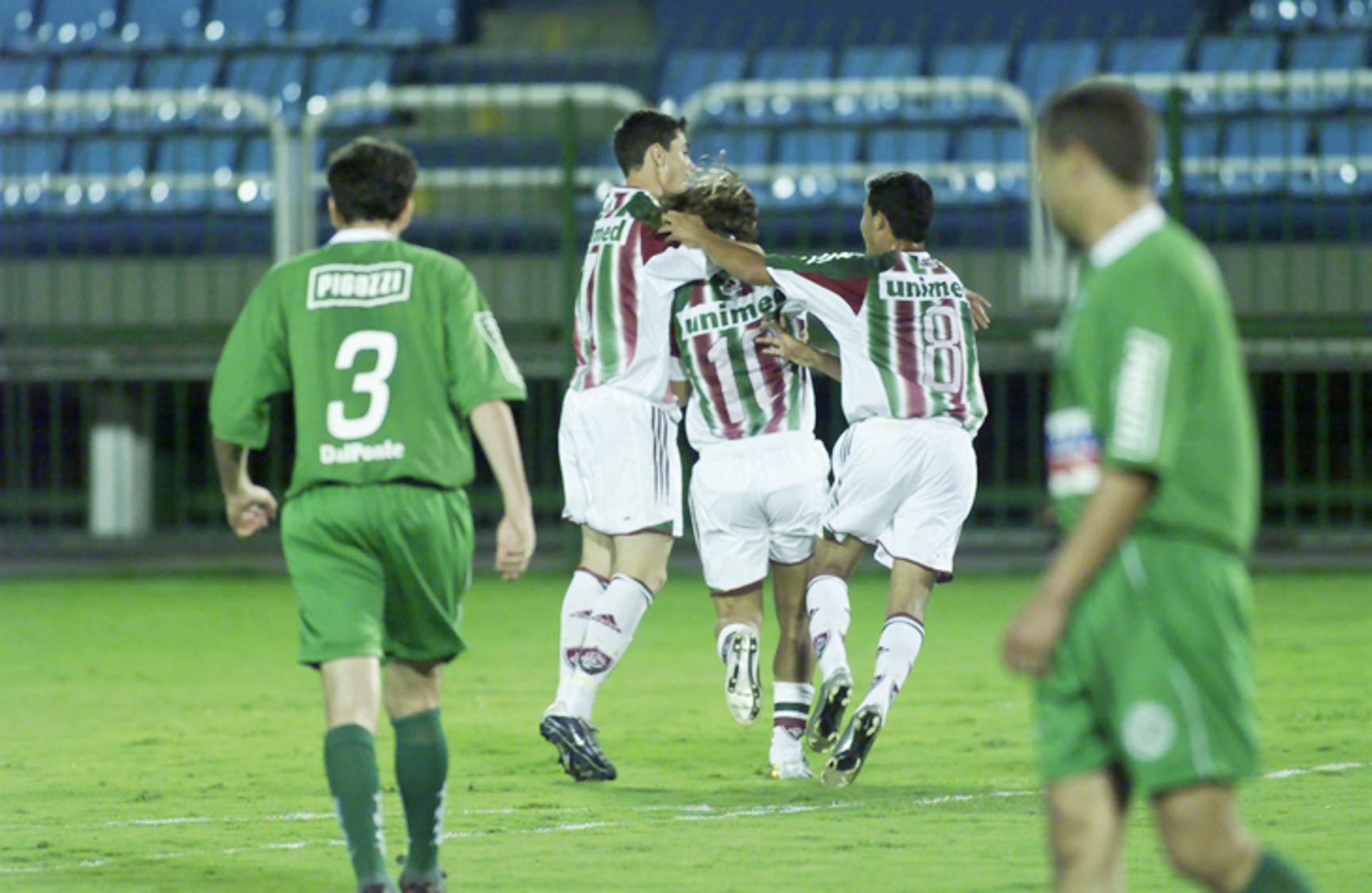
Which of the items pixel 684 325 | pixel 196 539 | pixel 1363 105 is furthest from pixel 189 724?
pixel 1363 105

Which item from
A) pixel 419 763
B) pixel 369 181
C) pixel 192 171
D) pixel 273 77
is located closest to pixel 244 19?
pixel 273 77

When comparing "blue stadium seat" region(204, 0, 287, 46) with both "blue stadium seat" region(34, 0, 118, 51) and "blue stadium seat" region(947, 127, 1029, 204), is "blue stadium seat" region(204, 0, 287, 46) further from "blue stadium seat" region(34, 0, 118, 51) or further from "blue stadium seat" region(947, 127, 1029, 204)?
"blue stadium seat" region(947, 127, 1029, 204)

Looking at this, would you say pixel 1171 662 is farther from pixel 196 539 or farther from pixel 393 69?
pixel 393 69

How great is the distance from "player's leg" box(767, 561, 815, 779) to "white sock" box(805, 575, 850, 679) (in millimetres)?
75

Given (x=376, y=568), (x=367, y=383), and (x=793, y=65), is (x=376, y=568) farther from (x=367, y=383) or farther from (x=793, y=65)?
(x=793, y=65)

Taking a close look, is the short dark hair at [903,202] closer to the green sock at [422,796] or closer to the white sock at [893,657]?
the white sock at [893,657]

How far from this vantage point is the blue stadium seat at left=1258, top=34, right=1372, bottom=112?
555 inches

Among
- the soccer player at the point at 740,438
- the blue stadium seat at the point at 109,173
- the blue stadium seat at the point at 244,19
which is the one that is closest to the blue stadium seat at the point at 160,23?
the blue stadium seat at the point at 244,19

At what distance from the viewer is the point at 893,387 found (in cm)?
684

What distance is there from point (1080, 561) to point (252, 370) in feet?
7.52

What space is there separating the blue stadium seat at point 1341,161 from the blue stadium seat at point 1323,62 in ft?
0.56

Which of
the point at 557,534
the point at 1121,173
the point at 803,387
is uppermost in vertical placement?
the point at 1121,173

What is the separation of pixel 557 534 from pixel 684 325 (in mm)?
8318

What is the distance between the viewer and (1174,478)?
337cm
